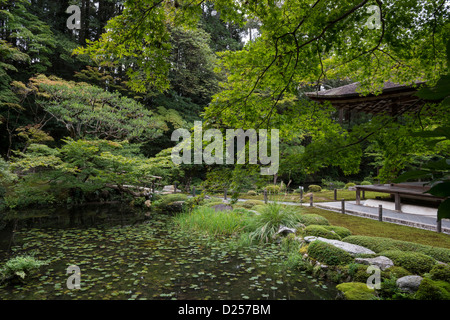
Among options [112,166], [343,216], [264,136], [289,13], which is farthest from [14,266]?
[343,216]

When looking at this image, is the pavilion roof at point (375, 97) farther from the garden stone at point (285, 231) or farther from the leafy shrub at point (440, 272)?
the leafy shrub at point (440, 272)

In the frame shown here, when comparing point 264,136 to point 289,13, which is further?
point 264,136

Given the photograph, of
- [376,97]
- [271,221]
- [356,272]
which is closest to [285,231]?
[271,221]

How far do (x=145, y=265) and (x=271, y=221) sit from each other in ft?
11.2

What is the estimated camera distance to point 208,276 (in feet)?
14.7

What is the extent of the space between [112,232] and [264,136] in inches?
229

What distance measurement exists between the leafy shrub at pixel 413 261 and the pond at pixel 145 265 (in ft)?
3.83

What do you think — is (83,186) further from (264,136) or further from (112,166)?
(264,136)

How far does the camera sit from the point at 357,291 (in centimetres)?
357

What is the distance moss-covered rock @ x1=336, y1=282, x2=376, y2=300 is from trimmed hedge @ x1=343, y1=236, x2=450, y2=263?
1446 millimetres

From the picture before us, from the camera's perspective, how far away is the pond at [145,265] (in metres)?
3.87

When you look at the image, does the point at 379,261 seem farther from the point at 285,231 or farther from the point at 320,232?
the point at 285,231
